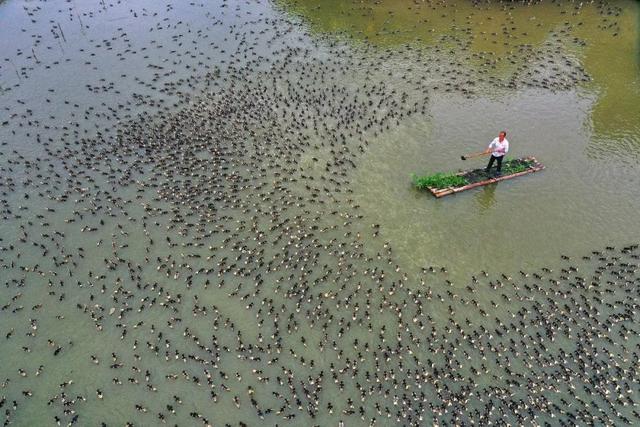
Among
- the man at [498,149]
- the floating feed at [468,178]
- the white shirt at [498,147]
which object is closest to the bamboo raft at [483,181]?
the floating feed at [468,178]

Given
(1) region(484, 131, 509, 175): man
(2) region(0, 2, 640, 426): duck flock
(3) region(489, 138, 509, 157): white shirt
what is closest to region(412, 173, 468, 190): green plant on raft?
(1) region(484, 131, 509, 175): man

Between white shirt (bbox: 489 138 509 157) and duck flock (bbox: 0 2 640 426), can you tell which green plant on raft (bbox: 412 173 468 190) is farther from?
duck flock (bbox: 0 2 640 426)

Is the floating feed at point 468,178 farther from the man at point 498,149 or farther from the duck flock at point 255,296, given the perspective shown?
the duck flock at point 255,296

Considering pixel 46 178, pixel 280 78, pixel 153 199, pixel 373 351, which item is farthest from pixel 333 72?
pixel 373 351

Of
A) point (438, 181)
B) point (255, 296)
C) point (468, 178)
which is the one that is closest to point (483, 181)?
point (468, 178)

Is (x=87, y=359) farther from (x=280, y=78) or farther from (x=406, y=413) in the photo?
(x=280, y=78)

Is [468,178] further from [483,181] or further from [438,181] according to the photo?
[438,181]

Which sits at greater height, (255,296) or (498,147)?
(498,147)
